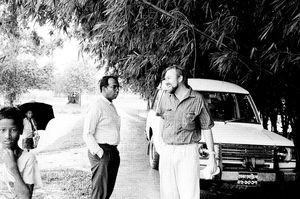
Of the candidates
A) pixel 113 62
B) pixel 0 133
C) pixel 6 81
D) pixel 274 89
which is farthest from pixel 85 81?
pixel 0 133

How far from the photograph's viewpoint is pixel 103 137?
16.2ft

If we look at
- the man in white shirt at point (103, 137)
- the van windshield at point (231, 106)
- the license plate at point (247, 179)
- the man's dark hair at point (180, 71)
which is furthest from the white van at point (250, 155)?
the man's dark hair at point (180, 71)

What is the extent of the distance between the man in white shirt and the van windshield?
2.79 meters

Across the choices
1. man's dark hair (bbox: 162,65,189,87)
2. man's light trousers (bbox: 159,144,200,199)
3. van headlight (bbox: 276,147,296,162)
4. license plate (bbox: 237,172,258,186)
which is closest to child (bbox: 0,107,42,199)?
man's light trousers (bbox: 159,144,200,199)

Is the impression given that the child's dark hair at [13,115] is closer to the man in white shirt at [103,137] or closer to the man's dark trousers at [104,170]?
the man in white shirt at [103,137]

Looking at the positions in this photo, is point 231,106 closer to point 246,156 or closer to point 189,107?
point 246,156

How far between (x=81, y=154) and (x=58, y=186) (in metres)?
4.46

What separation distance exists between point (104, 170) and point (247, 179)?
227 centimetres

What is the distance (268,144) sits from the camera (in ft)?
20.6

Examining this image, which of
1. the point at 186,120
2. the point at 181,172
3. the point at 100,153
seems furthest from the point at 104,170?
the point at 186,120

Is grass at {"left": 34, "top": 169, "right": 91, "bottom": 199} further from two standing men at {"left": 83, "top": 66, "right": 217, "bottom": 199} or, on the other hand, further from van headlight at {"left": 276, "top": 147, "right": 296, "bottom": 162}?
van headlight at {"left": 276, "top": 147, "right": 296, "bottom": 162}

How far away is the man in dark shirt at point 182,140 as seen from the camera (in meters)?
4.41

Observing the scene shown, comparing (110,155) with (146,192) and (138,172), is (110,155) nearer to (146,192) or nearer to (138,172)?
(146,192)

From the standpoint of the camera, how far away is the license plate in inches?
237
